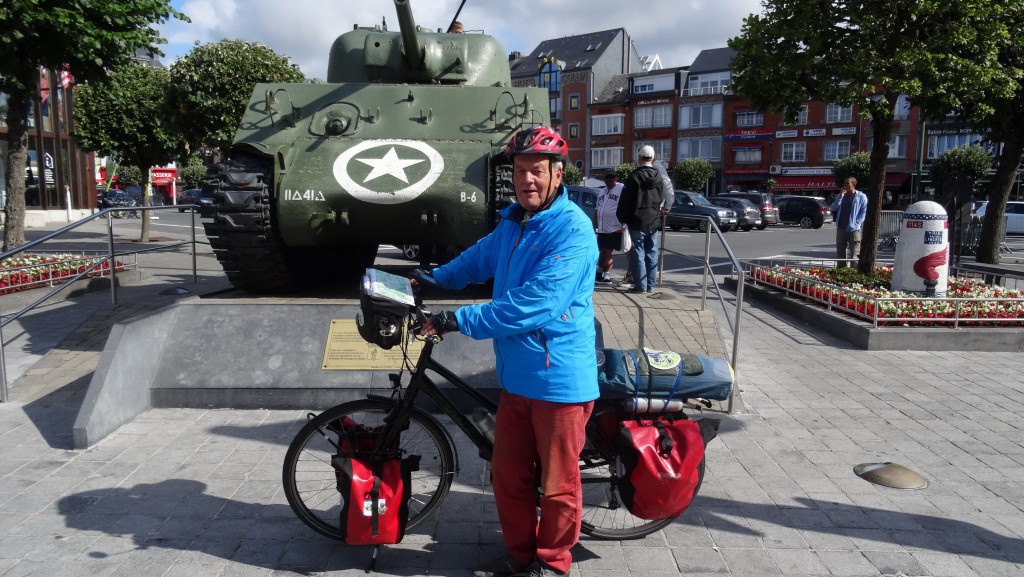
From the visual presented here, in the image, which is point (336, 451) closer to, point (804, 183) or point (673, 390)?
point (673, 390)

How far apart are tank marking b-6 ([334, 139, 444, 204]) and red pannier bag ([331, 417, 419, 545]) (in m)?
2.83

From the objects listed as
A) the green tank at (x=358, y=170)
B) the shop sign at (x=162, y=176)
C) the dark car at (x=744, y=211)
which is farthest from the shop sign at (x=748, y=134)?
the green tank at (x=358, y=170)

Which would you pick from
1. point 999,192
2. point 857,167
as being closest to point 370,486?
point 999,192

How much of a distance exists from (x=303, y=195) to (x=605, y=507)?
350 cm

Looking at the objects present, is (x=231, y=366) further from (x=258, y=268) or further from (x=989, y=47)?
(x=989, y=47)

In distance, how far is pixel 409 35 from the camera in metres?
6.86

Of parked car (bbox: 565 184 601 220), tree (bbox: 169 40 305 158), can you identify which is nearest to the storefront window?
tree (bbox: 169 40 305 158)

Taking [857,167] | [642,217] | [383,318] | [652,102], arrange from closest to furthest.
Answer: [383,318], [642,217], [857,167], [652,102]

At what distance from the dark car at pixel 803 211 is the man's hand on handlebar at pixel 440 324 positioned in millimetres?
31842

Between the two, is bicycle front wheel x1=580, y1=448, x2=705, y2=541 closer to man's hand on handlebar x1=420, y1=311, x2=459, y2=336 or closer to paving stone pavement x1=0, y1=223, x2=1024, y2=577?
paving stone pavement x1=0, y1=223, x2=1024, y2=577

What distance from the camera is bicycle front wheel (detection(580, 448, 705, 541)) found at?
11.8ft

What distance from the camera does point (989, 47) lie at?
10180 mm

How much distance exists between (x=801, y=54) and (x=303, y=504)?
9562mm

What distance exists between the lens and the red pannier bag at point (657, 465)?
3.41m
